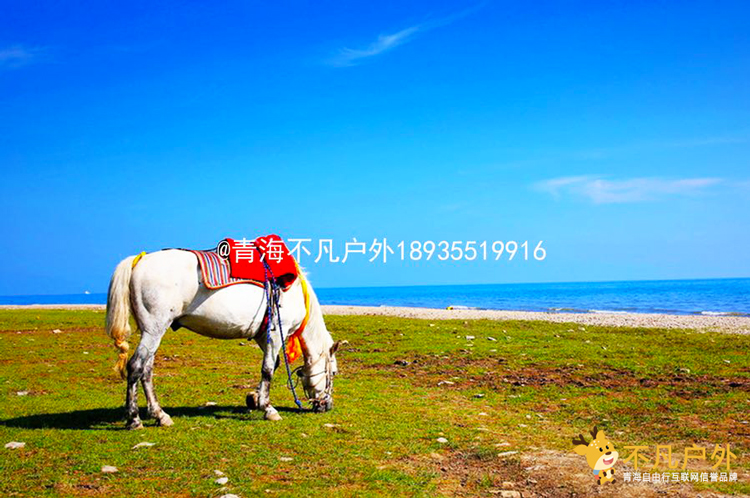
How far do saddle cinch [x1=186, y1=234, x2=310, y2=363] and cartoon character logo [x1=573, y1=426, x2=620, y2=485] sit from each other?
16.2 feet

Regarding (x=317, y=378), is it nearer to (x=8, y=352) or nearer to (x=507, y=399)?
(x=507, y=399)

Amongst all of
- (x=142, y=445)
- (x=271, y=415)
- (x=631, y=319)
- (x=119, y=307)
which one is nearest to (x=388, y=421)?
(x=271, y=415)

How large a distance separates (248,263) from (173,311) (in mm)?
1380

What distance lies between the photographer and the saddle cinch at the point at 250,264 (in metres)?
8.61

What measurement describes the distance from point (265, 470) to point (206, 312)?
121 inches

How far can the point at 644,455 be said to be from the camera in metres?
6.90

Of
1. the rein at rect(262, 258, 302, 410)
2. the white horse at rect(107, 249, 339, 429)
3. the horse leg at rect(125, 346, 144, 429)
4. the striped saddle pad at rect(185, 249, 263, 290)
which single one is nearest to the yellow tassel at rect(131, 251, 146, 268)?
the white horse at rect(107, 249, 339, 429)

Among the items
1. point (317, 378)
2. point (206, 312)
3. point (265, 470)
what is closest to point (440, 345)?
point (317, 378)

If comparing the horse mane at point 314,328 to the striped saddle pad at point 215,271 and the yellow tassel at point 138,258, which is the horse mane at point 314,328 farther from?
the yellow tassel at point 138,258

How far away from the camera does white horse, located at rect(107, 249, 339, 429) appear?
820 centimetres

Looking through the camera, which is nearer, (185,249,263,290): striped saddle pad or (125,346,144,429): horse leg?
(125,346,144,429): horse leg

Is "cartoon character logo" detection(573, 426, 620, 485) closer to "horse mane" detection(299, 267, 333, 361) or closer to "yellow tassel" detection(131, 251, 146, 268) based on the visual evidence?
"horse mane" detection(299, 267, 333, 361)

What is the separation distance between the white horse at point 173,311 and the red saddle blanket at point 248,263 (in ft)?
0.43

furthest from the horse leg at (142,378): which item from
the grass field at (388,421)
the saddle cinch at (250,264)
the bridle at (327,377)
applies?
the bridle at (327,377)
